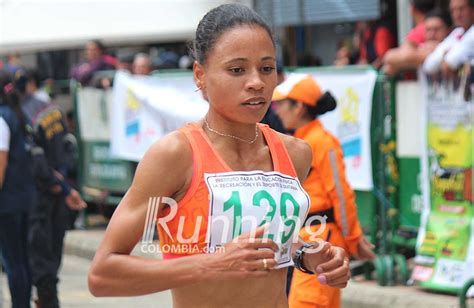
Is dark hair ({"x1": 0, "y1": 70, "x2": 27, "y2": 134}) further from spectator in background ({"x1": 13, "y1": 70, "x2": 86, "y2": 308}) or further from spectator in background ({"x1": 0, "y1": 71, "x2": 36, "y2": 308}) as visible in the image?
spectator in background ({"x1": 13, "y1": 70, "x2": 86, "y2": 308})

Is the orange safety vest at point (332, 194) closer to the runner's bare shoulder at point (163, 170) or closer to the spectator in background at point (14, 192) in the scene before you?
the spectator in background at point (14, 192)

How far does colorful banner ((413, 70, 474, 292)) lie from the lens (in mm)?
9016

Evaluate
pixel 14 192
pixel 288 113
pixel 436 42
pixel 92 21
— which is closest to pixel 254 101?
pixel 288 113

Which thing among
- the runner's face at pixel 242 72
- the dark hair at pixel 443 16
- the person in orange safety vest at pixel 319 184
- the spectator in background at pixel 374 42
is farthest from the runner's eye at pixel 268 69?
the spectator in background at pixel 374 42

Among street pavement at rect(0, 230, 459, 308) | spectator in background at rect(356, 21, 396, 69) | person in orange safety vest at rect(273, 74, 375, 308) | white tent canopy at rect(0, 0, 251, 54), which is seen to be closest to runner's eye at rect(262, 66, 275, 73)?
person in orange safety vest at rect(273, 74, 375, 308)

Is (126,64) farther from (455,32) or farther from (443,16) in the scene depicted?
(455,32)

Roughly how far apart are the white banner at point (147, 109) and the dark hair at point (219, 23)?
8214 mm

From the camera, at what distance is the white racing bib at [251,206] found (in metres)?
3.71

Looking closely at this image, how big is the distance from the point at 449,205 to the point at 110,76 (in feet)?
20.7

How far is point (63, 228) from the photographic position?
9.58 metres

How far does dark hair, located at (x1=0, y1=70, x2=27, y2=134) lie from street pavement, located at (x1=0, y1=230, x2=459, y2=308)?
159 cm

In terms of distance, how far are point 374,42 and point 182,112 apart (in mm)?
2211

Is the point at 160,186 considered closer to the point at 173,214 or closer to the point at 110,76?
the point at 173,214

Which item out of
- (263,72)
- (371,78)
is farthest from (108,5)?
(263,72)
